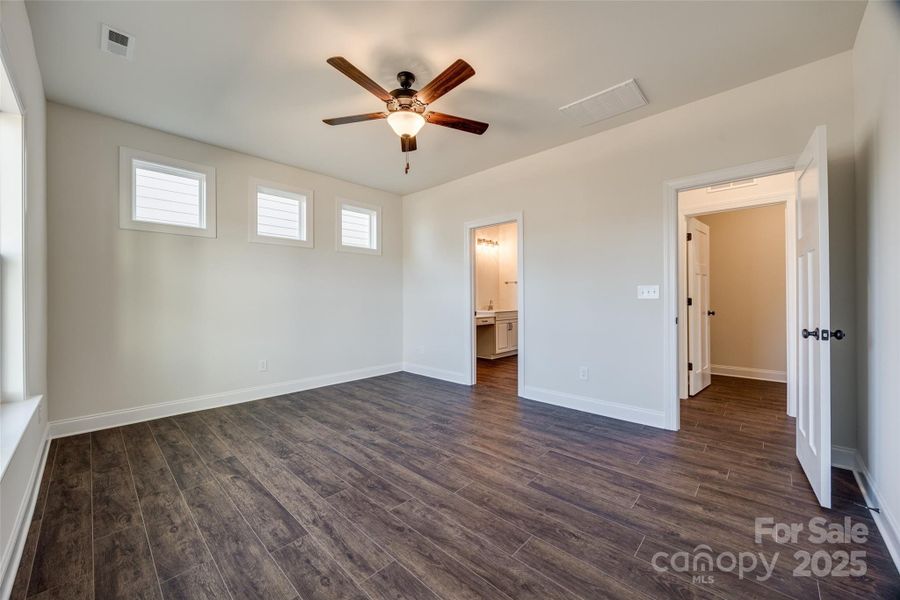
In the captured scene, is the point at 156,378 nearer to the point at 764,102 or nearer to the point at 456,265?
the point at 456,265

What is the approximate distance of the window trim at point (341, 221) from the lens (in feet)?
16.0

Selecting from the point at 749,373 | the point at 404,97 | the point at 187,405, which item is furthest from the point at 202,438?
the point at 749,373

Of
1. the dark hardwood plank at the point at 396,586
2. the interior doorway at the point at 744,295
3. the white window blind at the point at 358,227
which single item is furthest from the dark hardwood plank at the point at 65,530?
the interior doorway at the point at 744,295

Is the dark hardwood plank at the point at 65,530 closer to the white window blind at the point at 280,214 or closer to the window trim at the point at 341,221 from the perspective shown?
the white window blind at the point at 280,214

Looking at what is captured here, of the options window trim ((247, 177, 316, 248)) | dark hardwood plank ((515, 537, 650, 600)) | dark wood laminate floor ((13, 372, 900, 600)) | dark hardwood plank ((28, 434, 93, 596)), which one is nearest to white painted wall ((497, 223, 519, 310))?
window trim ((247, 177, 316, 248))

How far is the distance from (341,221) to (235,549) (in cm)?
403

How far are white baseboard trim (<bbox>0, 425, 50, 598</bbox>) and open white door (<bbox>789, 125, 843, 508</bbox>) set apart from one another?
3816 millimetres

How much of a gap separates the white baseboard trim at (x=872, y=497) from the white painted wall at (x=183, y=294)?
476cm

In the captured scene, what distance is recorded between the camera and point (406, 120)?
8.20 ft

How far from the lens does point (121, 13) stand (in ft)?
6.68

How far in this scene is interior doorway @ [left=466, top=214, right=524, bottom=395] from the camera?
4.75 metres

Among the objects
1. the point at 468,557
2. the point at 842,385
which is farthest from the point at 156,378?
the point at 842,385

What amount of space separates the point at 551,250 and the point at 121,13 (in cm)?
370

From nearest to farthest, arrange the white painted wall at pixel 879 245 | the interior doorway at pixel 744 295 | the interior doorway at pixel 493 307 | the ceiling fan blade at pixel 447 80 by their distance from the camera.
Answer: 1. the white painted wall at pixel 879 245
2. the ceiling fan blade at pixel 447 80
3. the interior doorway at pixel 744 295
4. the interior doorway at pixel 493 307
